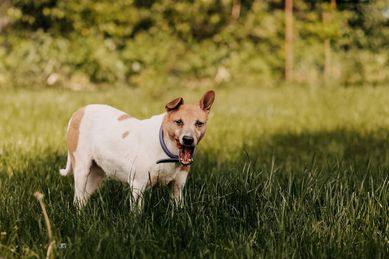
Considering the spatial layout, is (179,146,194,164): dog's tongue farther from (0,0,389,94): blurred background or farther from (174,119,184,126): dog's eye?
(0,0,389,94): blurred background

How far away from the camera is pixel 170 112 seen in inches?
114

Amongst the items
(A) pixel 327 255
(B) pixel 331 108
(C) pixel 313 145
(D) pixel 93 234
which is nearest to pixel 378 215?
(A) pixel 327 255

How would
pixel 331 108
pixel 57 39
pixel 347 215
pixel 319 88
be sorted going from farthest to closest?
pixel 57 39 → pixel 319 88 → pixel 331 108 → pixel 347 215

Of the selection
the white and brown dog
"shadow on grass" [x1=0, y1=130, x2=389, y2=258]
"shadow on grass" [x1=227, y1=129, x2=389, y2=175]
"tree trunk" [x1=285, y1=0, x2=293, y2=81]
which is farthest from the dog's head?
"tree trunk" [x1=285, y1=0, x2=293, y2=81]

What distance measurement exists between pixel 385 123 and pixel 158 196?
4.47 meters

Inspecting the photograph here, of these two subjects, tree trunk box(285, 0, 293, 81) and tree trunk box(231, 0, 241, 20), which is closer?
tree trunk box(285, 0, 293, 81)

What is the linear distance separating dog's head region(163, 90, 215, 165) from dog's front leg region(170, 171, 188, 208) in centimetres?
21

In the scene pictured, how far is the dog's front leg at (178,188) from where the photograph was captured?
3068 mm

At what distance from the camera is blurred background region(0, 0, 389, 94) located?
11.1 meters

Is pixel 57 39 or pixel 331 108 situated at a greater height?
pixel 57 39

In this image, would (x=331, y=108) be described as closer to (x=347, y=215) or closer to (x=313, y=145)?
(x=313, y=145)

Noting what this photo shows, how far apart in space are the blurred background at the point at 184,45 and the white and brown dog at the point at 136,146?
23.0ft

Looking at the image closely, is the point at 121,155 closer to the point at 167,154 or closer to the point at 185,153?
the point at 167,154

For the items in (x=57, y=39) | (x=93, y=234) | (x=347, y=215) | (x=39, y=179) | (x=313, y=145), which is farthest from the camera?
(x=57, y=39)
